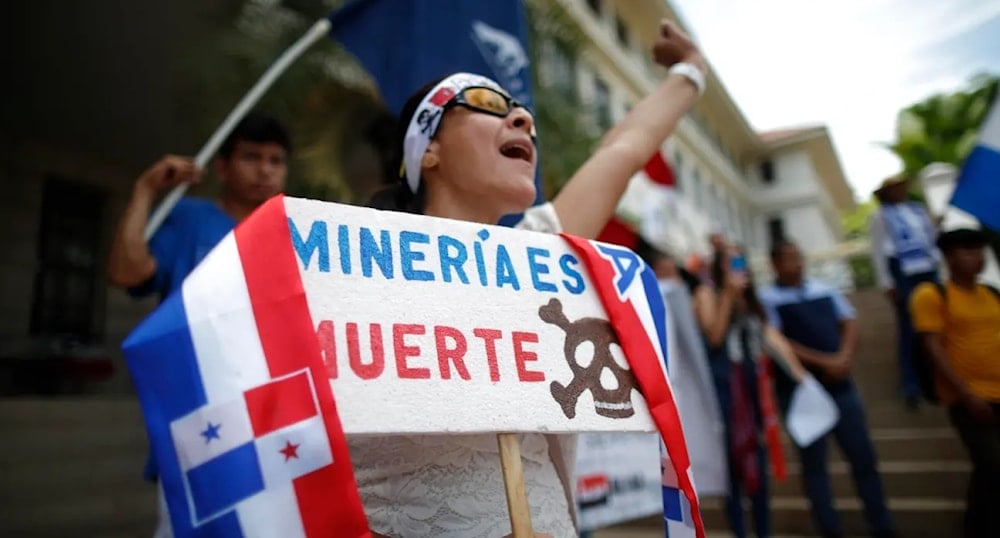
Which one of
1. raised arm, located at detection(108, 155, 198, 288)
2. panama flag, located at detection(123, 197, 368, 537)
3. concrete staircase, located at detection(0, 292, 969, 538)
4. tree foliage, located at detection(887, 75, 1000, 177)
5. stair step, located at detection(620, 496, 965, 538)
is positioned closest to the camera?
panama flag, located at detection(123, 197, 368, 537)

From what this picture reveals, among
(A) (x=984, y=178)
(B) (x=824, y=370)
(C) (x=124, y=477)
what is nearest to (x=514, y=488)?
(B) (x=824, y=370)

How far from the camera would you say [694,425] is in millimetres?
3838

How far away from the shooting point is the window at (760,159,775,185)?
109 ft

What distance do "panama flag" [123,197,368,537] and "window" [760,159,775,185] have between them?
1400 inches

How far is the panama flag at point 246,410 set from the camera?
862 mm

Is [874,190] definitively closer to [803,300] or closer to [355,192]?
[803,300]

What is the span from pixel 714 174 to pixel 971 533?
80.8 ft

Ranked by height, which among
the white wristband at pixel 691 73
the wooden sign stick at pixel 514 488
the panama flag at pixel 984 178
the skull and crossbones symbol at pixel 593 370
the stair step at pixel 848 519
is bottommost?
the stair step at pixel 848 519

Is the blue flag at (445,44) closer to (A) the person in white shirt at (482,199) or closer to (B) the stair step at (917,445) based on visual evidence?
(A) the person in white shirt at (482,199)

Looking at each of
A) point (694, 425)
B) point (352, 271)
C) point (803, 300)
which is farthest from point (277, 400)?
point (803, 300)

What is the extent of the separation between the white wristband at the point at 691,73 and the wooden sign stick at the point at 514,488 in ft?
4.11

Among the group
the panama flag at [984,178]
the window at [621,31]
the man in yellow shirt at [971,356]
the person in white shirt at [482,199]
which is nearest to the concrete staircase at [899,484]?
the man in yellow shirt at [971,356]

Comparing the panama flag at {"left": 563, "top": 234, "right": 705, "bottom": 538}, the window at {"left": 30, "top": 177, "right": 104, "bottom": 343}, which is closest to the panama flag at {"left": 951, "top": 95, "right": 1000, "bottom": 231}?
the panama flag at {"left": 563, "top": 234, "right": 705, "bottom": 538}

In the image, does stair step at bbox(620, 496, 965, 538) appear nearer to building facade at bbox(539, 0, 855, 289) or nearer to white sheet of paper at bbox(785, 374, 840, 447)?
white sheet of paper at bbox(785, 374, 840, 447)
